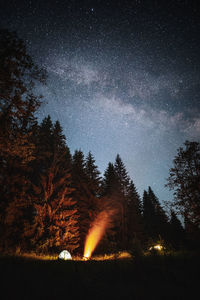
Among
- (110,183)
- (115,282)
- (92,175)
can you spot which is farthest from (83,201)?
(115,282)

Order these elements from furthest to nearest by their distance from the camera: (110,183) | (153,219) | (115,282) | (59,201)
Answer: (153,219), (110,183), (59,201), (115,282)

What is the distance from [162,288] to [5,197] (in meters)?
10.7

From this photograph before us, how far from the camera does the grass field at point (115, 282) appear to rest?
112 inches

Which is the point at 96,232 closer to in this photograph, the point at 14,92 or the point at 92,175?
the point at 92,175

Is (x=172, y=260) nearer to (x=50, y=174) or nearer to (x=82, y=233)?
(x=50, y=174)

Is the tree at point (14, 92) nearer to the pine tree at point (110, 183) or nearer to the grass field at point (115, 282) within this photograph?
the grass field at point (115, 282)

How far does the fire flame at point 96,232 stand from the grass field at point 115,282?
42.2ft

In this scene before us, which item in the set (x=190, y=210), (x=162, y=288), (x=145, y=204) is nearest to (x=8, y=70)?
(x=162, y=288)

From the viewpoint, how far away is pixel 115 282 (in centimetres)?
389

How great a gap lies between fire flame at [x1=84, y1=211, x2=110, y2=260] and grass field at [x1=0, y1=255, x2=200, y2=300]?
42.2ft

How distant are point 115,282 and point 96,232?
577 inches

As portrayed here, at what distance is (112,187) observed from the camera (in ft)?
82.1

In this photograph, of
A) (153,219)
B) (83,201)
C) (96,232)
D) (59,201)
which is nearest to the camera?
(59,201)

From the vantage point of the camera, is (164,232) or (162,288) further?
(164,232)
